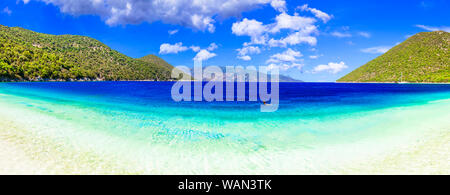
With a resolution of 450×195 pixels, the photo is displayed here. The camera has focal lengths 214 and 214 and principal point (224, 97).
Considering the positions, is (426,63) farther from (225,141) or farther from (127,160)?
(127,160)

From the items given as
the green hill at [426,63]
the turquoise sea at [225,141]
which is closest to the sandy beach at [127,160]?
the turquoise sea at [225,141]

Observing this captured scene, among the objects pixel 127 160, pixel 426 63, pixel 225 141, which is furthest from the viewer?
pixel 426 63

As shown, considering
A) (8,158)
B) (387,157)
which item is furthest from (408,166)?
(8,158)

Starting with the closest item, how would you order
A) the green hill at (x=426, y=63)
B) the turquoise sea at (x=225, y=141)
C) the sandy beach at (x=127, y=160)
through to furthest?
the sandy beach at (x=127, y=160), the turquoise sea at (x=225, y=141), the green hill at (x=426, y=63)

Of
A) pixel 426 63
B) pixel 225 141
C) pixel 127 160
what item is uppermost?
pixel 426 63

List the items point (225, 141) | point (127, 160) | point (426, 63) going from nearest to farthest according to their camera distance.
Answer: point (127, 160) < point (225, 141) < point (426, 63)

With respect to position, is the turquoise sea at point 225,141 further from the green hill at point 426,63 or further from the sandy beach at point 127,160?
the green hill at point 426,63

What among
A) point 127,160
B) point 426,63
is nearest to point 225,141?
point 127,160

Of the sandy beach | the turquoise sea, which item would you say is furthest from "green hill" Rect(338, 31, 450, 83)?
the sandy beach

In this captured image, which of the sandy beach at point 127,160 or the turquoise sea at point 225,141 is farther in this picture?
the turquoise sea at point 225,141

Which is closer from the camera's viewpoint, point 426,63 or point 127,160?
point 127,160

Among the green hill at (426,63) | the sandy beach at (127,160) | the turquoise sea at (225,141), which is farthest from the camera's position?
the green hill at (426,63)

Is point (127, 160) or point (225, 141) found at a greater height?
point (225, 141)
